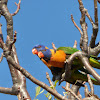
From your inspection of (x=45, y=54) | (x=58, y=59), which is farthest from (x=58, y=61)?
(x=45, y=54)

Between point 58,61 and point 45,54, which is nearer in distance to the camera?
point 58,61

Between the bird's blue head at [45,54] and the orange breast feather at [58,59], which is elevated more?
the bird's blue head at [45,54]

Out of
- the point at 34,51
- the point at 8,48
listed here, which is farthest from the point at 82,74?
the point at 8,48

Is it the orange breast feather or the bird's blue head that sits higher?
the bird's blue head

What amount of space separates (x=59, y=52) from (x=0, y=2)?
1.23 meters

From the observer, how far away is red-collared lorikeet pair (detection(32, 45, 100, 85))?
3.39 metres

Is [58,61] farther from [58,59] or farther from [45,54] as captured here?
[45,54]

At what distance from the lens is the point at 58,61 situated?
11.6ft

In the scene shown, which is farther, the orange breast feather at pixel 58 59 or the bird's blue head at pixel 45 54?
the bird's blue head at pixel 45 54

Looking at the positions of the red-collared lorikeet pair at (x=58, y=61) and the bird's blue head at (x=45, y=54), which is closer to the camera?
the red-collared lorikeet pair at (x=58, y=61)

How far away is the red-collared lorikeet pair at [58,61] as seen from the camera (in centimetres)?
339

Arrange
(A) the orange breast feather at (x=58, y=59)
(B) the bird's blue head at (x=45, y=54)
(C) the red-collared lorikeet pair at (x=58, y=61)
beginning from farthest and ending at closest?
1. (B) the bird's blue head at (x=45, y=54)
2. (A) the orange breast feather at (x=58, y=59)
3. (C) the red-collared lorikeet pair at (x=58, y=61)

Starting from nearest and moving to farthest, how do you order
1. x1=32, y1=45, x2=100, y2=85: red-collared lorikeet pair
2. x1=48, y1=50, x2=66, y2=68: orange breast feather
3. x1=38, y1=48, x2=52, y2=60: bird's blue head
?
x1=32, y1=45, x2=100, y2=85: red-collared lorikeet pair < x1=48, y1=50, x2=66, y2=68: orange breast feather < x1=38, y1=48, x2=52, y2=60: bird's blue head

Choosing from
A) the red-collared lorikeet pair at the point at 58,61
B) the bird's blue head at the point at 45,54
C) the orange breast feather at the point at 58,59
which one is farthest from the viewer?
the bird's blue head at the point at 45,54
